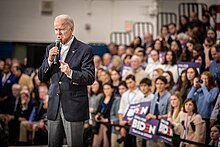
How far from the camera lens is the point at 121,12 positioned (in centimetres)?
1179

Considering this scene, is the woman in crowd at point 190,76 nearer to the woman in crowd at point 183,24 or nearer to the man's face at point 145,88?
the man's face at point 145,88

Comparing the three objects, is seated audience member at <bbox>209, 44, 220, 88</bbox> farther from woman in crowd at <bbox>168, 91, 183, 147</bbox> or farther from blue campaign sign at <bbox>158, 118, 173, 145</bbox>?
blue campaign sign at <bbox>158, 118, 173, 145</bbox>

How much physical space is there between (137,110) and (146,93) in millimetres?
323

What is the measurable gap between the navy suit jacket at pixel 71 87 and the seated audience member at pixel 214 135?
2.24 m

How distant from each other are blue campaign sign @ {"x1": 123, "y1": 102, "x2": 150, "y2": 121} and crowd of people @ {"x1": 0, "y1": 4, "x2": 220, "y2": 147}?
0.09 meters

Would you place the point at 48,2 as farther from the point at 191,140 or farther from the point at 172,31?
the point at 191,140

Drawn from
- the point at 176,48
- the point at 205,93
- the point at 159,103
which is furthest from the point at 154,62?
the point at 205,93

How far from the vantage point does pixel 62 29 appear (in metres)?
3.41

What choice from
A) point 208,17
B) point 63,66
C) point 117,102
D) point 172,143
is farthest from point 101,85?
point 63,66

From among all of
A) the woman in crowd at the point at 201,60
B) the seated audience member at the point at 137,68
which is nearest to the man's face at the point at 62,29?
the woman in crowd at the point at 201,60

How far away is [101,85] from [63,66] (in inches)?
151

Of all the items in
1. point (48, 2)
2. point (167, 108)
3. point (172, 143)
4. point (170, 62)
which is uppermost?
point (48, 2)

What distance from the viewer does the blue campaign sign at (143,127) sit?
18.8 feet

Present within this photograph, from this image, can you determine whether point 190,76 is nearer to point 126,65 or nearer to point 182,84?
point 182,84
